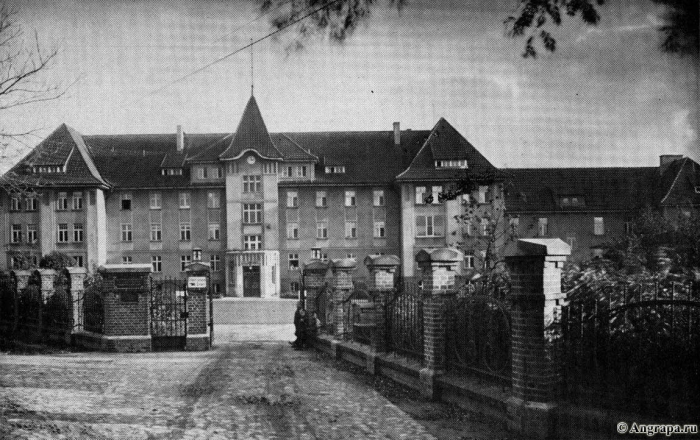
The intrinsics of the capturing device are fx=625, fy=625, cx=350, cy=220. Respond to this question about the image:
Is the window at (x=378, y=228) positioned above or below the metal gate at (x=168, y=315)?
above

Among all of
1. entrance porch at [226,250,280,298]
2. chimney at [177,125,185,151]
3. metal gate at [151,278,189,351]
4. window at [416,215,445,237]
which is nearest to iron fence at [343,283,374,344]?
metal gate at [151,278,189,351]

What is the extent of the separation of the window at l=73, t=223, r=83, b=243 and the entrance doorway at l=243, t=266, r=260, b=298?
467 inches

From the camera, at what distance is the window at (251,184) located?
4500 cm

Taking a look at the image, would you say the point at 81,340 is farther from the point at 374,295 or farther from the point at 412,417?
the point at 412,417

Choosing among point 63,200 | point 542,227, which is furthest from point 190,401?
point 542,227

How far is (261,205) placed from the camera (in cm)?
4534

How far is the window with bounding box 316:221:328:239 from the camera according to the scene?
1826 inches

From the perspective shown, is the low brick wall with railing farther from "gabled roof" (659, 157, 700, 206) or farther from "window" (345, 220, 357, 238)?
"window" (345, 220, 357, 238)

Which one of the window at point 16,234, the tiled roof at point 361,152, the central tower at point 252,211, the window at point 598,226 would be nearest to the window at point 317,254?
the central tower at point 252,211

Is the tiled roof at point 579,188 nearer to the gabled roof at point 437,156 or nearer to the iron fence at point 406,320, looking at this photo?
the gabled roof at point 437,156

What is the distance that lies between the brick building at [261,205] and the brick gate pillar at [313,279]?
27.0 metres

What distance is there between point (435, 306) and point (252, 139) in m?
38.1

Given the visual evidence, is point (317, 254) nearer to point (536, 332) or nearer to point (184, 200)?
point (184, 200)

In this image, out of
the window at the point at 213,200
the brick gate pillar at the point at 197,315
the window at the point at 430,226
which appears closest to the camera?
the brick gate pillar at the point at 197,315
